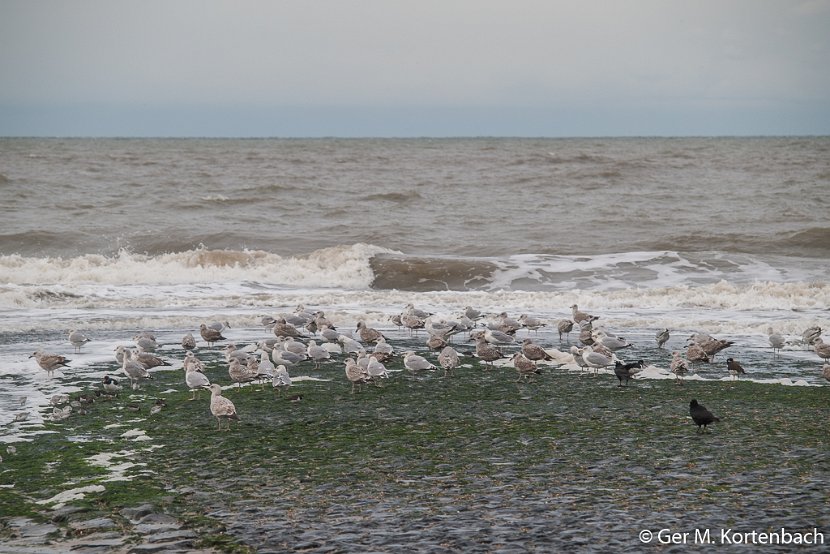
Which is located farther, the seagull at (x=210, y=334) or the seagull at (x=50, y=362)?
the seagull at (x=210, y=334)

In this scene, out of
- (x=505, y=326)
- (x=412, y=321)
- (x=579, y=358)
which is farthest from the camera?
(x=412, y=321)

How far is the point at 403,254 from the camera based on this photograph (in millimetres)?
33500

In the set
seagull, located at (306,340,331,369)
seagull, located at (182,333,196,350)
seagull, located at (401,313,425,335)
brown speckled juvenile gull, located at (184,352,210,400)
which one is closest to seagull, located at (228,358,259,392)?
brown speckled juvenile gull, located at (184,352,210,400)

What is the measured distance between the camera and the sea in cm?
1925

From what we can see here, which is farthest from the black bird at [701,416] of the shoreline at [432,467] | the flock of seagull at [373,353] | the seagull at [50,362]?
the seagull at [50,362]

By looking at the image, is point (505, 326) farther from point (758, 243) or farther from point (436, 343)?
point (758, 243)

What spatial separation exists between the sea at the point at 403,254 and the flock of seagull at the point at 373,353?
37 cm

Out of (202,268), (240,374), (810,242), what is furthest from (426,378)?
(810,242)

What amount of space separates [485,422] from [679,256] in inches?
871

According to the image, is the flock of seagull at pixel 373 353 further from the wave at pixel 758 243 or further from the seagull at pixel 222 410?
the wave at pixel 758 243

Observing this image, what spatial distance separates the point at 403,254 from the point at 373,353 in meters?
18.7

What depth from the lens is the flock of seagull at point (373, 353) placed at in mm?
13539

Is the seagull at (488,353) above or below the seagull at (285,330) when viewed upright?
above

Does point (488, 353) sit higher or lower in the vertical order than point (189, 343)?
higher
